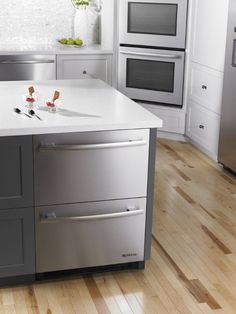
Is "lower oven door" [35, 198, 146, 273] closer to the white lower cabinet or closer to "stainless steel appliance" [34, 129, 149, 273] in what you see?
"stainless steel appliance" [34, 129, 149, 273]

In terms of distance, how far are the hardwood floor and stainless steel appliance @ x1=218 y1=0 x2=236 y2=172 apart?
41 centimetres

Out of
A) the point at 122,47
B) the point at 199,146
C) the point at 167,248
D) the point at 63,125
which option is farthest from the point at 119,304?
the point at 122,47

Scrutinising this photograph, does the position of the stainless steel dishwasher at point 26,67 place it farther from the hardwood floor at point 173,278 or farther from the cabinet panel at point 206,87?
the hardwood floor at point 173,278

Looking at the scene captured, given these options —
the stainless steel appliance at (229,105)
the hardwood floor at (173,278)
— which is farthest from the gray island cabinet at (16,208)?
the stainless steel appliance at (229,105)

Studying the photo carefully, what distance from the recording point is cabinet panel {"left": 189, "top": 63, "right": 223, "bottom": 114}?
4.65 meters

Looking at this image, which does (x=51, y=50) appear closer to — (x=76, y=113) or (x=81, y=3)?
(x=81, y=3)

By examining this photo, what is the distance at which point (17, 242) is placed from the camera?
2.75 metres

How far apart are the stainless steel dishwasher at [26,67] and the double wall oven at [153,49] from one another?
667 millimetres

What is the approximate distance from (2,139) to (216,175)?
2.34 m

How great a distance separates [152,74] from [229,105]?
112cm

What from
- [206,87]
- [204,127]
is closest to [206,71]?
[206,87]

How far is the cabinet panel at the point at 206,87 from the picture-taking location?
4648mm

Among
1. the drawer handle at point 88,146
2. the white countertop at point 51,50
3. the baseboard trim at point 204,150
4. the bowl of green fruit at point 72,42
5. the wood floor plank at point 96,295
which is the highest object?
the bowl of green fruit at point 72,42

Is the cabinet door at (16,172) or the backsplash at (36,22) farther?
the backsplash at (36,22)
